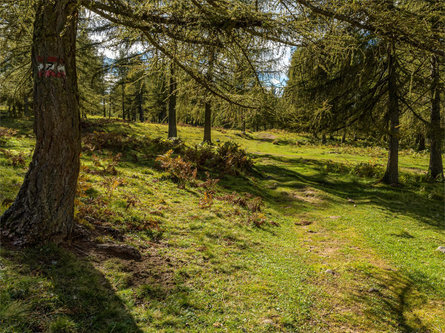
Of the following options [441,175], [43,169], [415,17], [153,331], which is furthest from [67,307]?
[441,175]

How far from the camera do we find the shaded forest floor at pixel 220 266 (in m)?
3.09

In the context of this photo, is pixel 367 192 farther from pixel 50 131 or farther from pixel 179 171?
pixel 50 131

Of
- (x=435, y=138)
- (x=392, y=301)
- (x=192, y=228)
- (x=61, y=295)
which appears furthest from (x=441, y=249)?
(x=61, y=295)

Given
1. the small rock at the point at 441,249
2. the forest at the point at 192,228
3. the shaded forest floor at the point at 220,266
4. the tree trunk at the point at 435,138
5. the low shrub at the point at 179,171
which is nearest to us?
the shaded forest floor at the point at 220,266

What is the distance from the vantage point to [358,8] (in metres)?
3.10

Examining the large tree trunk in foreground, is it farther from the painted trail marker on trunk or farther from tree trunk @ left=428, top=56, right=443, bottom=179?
tree trunk @ left=428, top=56, right=443, bottom=179

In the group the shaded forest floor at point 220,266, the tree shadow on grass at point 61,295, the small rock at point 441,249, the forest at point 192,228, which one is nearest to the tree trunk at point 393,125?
the shaded forest floor at point 220,266

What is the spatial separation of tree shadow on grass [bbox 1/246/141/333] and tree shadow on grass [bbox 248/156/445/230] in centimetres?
765

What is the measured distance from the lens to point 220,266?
15.6ft

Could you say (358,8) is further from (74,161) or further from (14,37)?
(14,37)

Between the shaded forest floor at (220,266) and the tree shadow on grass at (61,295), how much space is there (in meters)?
0.01

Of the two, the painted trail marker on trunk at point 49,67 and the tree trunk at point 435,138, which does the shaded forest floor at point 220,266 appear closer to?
the painted trail marker on trunk at point 49,67

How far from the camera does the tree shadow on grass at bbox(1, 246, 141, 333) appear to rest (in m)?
2.65

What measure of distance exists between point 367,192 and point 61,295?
41.3 ft
